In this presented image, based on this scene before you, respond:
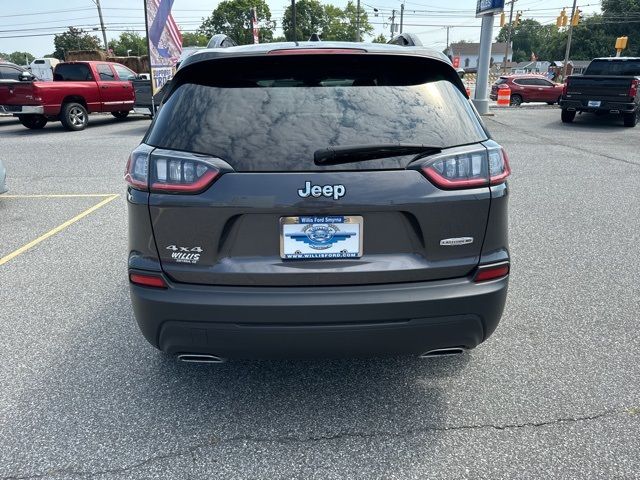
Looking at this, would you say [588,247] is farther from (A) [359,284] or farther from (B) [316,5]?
(B) [316,5]

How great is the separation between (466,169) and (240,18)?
9730cm

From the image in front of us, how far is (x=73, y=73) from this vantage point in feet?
51.8

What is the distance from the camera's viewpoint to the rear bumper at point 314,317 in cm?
216

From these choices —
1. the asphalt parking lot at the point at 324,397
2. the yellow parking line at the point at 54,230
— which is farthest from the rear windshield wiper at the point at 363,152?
the yellow parking line at the point at 54,230

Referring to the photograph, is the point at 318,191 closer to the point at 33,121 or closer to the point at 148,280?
the point at 148,280

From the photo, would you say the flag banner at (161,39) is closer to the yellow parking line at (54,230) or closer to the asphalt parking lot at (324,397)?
the yellow parking line at (54,230)

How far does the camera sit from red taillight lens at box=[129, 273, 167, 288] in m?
2.25

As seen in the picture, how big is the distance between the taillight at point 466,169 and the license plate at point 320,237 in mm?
403

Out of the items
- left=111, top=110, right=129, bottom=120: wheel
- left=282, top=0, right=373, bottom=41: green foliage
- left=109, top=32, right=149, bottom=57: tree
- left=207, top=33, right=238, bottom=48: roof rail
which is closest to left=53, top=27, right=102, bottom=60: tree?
left=109, top=32, right=149, bottom=57: tree

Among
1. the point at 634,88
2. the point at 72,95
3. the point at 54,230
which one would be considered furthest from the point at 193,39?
the point at 54,230

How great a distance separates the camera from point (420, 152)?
2.20 metres

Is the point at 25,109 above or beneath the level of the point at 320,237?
beneath

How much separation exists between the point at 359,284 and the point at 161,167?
103 cm

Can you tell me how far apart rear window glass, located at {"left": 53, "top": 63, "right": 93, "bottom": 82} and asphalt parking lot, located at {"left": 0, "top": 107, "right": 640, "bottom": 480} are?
43.0 ft
